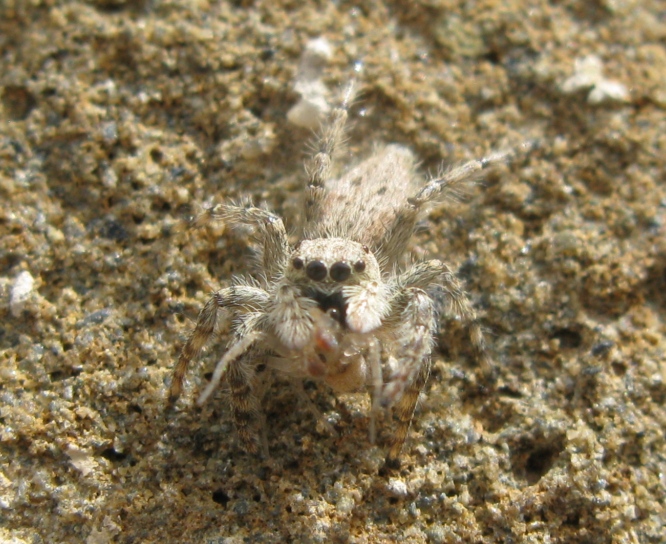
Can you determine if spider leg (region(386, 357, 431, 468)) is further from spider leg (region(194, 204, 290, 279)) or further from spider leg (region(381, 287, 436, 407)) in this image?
spider leg (region(194, 204, 290, 279))

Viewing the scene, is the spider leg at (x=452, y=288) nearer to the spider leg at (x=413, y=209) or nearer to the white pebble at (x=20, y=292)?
the spider leg at (x=413, y=209)

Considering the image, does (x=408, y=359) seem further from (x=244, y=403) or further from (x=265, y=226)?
(x=265, y=226)

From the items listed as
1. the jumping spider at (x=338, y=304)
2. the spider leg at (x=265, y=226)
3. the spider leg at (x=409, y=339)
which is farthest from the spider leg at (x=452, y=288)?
the spider leg at (x=265, y=226)

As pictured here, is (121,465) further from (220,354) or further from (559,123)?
(559,123)

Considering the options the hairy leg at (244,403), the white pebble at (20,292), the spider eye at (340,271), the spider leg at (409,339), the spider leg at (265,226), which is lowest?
the white pebble at (20,292)

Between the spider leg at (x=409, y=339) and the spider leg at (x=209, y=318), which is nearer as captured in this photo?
the spider leg at (x=409, y=339)

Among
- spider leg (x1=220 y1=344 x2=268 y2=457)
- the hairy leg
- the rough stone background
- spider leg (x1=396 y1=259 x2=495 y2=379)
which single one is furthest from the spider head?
the rough stone background

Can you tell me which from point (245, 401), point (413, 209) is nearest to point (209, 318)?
point (245, 401)
